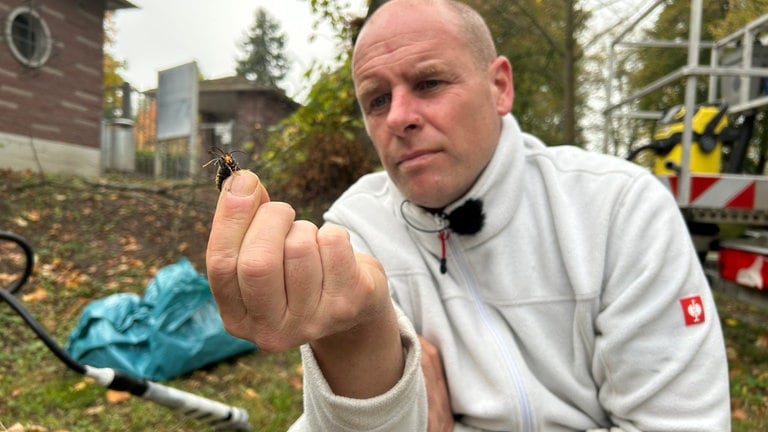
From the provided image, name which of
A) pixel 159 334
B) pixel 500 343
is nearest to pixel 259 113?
pixel 159 334

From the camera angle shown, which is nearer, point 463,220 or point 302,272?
point 302,272

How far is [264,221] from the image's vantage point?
0.82 m

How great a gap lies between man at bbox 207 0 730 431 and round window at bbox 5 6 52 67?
1212 centimetres

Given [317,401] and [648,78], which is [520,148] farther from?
[648,78]

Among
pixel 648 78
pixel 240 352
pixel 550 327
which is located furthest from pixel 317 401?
pixel 648 78

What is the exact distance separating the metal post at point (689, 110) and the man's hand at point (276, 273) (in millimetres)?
3805

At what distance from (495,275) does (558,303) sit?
0.21 metres

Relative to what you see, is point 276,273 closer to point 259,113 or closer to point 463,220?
point 463,220

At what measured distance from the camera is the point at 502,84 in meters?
1.93

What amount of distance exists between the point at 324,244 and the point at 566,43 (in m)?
8.80

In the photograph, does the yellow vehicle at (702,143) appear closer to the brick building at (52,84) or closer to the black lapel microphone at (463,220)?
the black lapel microphone at (463,220)

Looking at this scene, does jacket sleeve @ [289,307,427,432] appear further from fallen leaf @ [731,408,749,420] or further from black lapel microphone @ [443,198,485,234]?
fallen leaf @ [731,408,749,420]

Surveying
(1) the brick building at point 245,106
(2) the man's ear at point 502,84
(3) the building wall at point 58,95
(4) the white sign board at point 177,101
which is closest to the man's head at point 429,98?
(2) the man's ear at point 502,84

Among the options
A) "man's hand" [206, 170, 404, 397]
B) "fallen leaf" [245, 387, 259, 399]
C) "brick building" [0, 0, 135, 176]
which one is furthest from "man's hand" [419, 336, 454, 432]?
"brick building" [0, 0, 135, 176]
